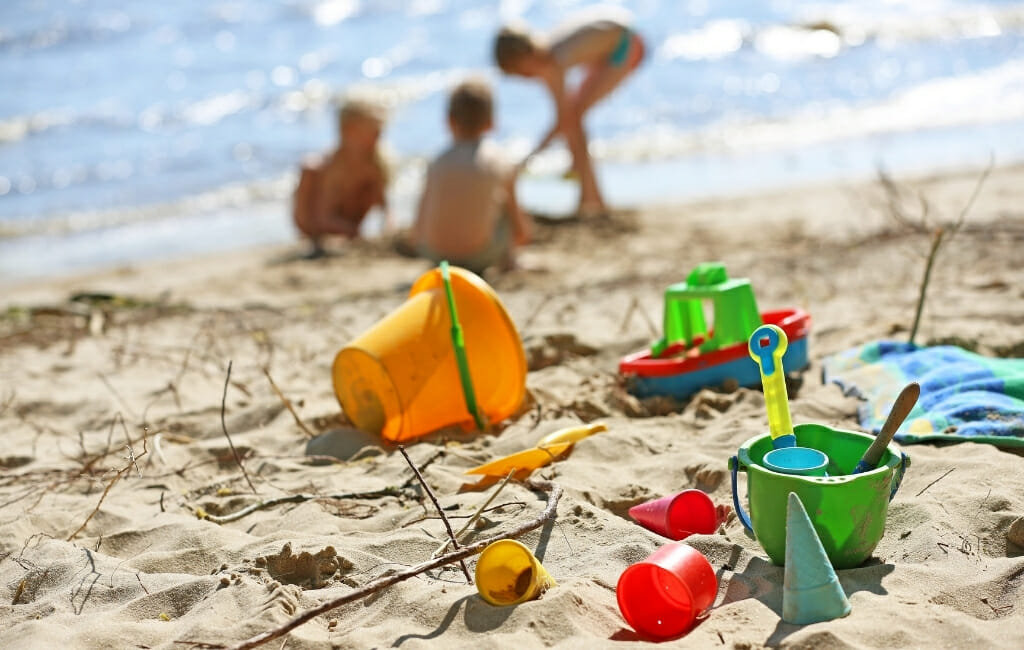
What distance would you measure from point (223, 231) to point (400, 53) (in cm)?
878

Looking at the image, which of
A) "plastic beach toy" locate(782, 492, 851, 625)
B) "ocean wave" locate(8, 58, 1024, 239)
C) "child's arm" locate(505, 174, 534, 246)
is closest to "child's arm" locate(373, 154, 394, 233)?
"child's arm" locate(505, 174, 534, 246)

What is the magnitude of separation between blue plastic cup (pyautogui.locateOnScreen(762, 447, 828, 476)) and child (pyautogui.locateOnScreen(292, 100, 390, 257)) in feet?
15.7

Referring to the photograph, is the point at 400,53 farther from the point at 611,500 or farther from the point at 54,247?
the point at 611,500

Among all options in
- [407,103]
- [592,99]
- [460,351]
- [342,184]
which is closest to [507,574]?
[460,351]

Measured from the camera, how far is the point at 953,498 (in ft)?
7.41

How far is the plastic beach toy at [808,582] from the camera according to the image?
181 cm

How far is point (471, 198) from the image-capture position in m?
5.16

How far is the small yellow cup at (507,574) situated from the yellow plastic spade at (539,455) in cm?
61

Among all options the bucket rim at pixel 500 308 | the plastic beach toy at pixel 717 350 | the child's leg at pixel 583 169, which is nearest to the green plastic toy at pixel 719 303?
the plastic beach toy at pixel 717 350

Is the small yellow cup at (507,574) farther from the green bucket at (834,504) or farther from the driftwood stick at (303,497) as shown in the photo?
the driftwood stick at (303,497)

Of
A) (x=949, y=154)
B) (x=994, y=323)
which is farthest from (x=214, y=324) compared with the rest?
(x=949, y=154)

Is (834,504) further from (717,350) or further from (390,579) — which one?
(717,350)

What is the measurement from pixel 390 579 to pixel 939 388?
1.76 m

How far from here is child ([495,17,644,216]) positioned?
22.4 feet
